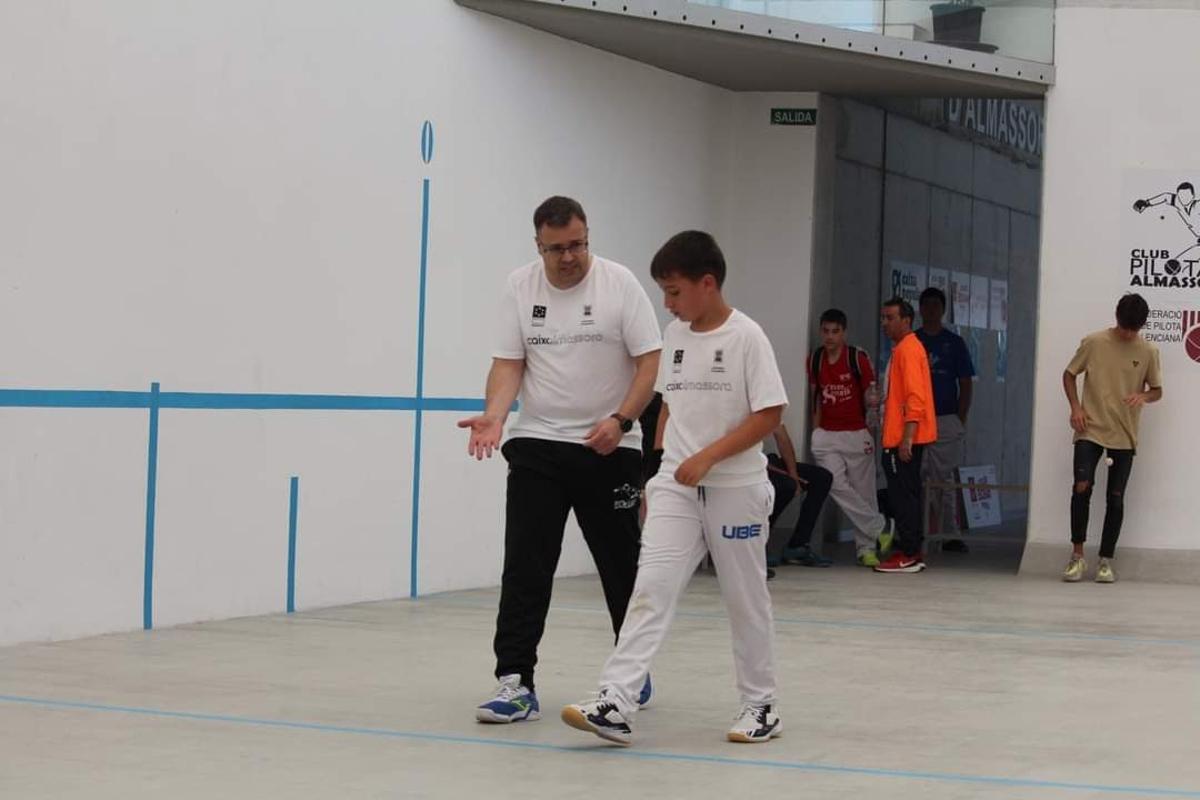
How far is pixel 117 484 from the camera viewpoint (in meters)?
9.13

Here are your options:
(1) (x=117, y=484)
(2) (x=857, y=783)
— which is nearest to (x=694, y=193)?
(1) (x=117, y=484)

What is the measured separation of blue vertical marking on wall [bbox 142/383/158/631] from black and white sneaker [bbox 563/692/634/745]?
3.55 m

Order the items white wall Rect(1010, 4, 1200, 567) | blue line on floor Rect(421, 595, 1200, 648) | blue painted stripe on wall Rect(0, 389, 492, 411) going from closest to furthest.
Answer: blue painted stripe on wall Rect(0, 389, 492, 411), blue line on floor Rect(421, 595, 1200, 648), white wall Rect(1010, 4, 1200, 567)

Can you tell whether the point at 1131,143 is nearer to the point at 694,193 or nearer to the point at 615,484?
the point at 694,193

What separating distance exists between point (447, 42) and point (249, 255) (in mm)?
2426

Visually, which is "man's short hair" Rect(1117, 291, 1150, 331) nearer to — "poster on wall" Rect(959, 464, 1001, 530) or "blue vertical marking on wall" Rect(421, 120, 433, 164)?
"blue vertical marking on wall" Rect(421, 120, 433, 164)

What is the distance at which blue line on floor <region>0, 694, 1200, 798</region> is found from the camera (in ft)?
19.6

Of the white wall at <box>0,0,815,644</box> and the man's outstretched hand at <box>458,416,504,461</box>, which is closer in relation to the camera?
the man's outstretched hand at <box>458,416,504,461</box>

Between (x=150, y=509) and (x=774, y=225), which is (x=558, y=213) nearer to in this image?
(x=150, y=509)

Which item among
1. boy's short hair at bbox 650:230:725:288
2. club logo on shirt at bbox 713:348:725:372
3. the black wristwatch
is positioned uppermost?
boy's short hair at bbox 650:230:725:288

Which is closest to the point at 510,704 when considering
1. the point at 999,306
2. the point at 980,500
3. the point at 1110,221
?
the point at 1110,221

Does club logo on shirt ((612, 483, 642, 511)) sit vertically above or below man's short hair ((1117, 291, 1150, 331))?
below

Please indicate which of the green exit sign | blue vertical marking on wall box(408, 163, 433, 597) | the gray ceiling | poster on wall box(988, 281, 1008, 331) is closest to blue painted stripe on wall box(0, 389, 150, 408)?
blue vertical marking on wall box(408, 163, 433, 597)

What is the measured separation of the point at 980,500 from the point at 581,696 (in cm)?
1156
